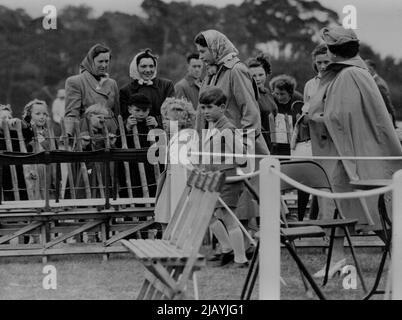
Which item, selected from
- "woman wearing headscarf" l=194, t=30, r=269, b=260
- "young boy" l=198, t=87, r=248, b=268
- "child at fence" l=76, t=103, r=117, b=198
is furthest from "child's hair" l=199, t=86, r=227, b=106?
"child at fence" l=76, t=103, r=117, b=198

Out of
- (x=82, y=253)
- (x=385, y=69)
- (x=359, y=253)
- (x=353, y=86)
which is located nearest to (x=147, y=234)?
(x=82, y=253)

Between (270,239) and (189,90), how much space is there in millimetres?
4982

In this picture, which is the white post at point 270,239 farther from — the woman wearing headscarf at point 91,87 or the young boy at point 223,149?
the woman wearing headscarf at point 91,87

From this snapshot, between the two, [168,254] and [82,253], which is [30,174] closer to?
[82,253]

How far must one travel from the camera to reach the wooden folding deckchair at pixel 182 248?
655cm

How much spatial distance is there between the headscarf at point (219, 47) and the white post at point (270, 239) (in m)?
2.78

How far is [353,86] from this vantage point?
904 cm

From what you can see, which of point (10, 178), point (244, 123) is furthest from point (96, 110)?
point (244, 123)

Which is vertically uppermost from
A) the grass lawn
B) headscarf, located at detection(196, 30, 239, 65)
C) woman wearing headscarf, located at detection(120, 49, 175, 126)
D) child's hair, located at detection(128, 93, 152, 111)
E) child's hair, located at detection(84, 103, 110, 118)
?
headscarf, located at detection(196, 30, 239, 65)

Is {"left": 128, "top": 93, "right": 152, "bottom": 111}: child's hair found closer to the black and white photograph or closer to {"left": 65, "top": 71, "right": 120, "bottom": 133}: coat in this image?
the black and white photograph

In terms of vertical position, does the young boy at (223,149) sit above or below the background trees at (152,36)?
below

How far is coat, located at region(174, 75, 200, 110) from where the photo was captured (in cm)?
1172

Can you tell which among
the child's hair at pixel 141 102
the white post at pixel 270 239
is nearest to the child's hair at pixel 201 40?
the child's hair at pixel 141 102
